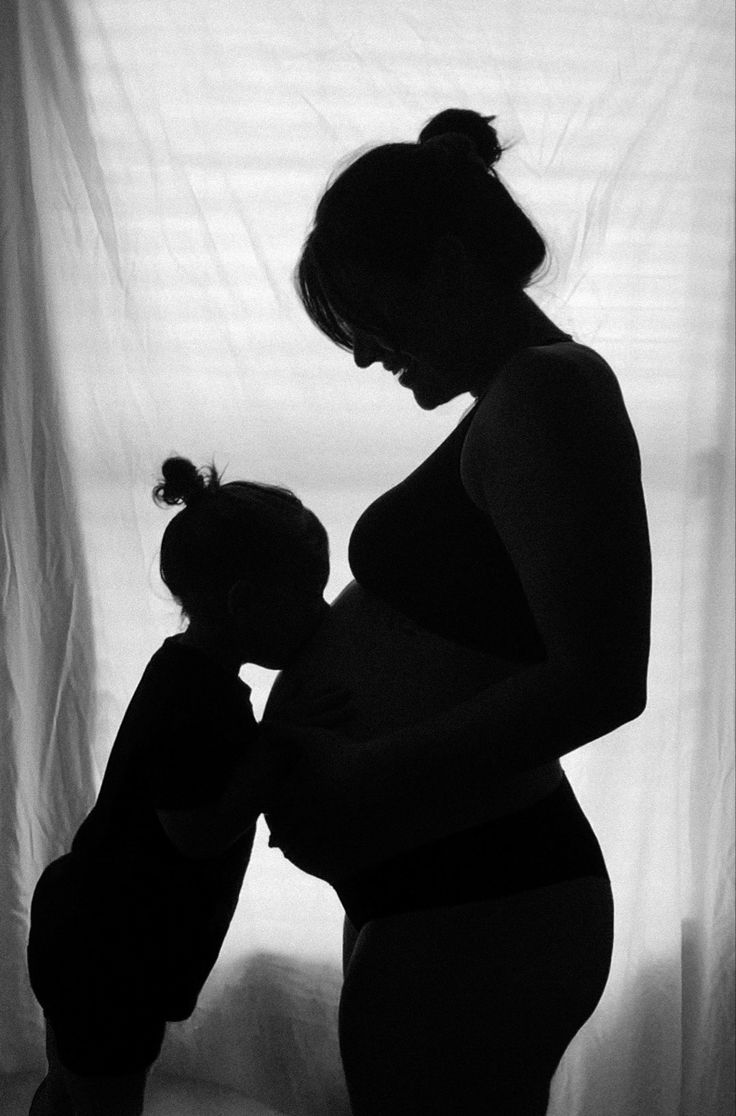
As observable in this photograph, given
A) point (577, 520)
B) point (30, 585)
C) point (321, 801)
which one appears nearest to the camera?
point (577, 520)

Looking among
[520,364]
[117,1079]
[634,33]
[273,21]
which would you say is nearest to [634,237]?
[634,33]

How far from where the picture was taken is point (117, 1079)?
1031 millimetres

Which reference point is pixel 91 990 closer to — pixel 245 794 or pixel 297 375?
pixel 245 794

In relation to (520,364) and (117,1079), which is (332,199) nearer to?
(520,364)

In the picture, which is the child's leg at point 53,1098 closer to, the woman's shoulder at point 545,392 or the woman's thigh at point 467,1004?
the woman's thigh at point 467,1004

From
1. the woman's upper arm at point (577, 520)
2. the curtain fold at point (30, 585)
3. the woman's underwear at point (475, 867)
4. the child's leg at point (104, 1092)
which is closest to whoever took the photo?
the woman's upper arm at point (577, 520)

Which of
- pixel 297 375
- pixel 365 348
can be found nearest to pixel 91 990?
pixel 365 348

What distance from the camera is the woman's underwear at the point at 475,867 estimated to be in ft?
2.68

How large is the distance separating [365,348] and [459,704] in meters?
0.30

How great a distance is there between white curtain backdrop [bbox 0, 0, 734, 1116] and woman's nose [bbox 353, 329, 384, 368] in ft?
2.76

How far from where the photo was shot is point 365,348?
0.89 m

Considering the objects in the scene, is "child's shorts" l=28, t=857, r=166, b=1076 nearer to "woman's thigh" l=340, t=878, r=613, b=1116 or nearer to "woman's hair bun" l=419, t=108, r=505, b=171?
"woman's thigh" l=340, t=878, r=613, b=1116

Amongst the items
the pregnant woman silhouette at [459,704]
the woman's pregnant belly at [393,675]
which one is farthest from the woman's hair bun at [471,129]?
the woman's pregnant belly at [393,675]

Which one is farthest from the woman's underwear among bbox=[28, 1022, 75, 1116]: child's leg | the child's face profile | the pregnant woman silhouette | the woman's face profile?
bbox=[28, 1022, 75, 1116]: child's leg
